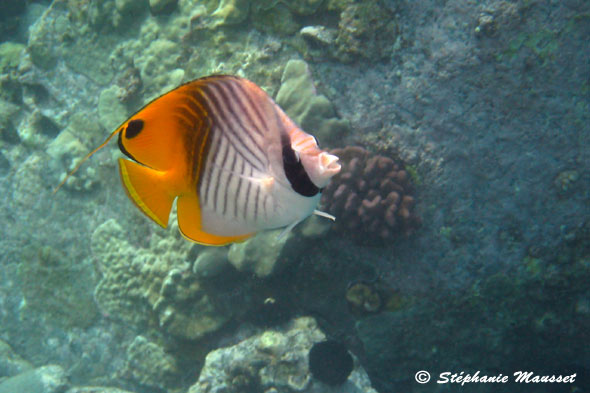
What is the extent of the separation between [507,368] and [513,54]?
3.89 metres

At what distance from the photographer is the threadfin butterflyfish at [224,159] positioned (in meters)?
1.03

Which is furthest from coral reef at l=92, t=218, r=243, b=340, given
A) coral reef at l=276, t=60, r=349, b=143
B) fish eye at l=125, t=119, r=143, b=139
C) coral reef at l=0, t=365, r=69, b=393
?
fish eye at l=125, t=119, r=143, b=139

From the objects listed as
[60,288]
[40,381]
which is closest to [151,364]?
[40,381]

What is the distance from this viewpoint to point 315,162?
1024 mm

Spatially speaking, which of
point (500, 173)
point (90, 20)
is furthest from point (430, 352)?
point (90, 20)

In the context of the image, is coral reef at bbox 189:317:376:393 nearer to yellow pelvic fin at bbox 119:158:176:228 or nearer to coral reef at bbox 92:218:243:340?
coral reef at bbox 92:218:243:340

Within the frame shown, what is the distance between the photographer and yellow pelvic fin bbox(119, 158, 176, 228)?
1.02 m

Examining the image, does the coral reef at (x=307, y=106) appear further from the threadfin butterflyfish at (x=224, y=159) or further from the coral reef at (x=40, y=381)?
the coral reef at (x=40, y=381)

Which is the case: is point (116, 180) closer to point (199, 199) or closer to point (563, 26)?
point (199, 199)

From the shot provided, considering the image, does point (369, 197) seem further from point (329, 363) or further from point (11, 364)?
point (11, 364)

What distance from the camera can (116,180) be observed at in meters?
5.96

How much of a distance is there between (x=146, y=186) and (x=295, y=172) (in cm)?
44

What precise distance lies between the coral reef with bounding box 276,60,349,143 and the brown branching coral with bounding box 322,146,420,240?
0.29 m

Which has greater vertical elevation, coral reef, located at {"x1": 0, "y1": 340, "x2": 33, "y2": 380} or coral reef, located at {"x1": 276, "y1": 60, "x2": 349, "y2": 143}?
coral reef, located at {"x1": 276, "y1": 60, "x2": 349, "y2": 143}
